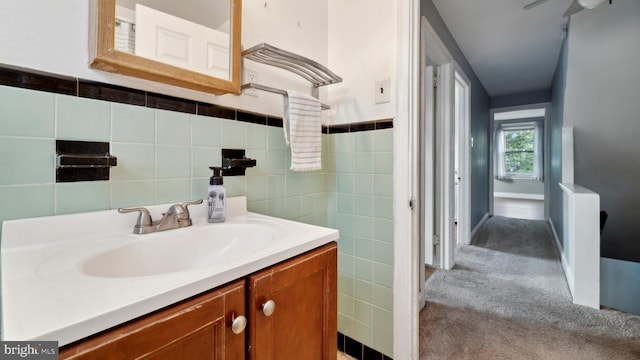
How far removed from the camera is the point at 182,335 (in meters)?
0.45

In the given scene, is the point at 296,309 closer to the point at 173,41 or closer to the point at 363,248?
the point at 363,248

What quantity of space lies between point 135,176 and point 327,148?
0.96 meters

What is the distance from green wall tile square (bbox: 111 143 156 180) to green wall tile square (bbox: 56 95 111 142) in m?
0.05

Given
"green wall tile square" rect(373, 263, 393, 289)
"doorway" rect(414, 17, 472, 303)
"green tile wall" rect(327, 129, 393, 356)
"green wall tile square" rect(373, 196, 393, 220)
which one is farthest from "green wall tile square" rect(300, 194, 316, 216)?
"doorway" rect(414, 17, 472, 303)

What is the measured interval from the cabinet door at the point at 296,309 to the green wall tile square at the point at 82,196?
556 mm

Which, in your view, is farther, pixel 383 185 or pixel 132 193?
pixel 383 185

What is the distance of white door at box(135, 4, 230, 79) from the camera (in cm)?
83

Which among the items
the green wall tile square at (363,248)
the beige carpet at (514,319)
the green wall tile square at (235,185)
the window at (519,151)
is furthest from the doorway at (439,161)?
the window at (519,151)

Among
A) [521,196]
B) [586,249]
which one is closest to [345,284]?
[586,249]

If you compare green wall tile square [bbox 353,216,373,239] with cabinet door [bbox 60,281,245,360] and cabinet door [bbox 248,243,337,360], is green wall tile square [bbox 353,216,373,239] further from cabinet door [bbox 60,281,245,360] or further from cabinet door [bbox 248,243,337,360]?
cabinet door [bbox 60,281,245,360]

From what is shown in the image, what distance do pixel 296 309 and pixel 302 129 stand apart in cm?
77

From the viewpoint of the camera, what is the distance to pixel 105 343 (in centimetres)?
37

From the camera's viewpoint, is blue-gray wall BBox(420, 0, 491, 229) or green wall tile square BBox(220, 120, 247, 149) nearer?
green wall tile square BBox(220, 120, 247, 149)

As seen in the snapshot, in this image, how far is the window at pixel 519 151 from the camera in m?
7.19
